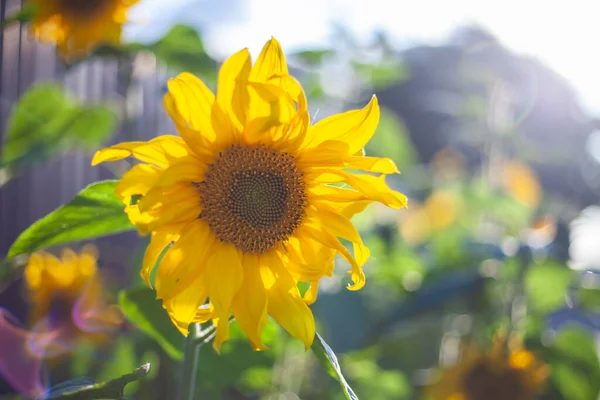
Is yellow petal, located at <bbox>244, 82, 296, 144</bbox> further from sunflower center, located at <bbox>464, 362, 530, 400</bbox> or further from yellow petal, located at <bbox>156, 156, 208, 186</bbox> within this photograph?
sunflower center, located at <bbox>464, 362, 530, 400</bbox>

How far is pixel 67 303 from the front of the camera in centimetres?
129

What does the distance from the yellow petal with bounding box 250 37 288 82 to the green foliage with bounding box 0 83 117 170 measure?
0.45 metres

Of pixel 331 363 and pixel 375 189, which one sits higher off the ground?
pixel 375 189

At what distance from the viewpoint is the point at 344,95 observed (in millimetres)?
1522

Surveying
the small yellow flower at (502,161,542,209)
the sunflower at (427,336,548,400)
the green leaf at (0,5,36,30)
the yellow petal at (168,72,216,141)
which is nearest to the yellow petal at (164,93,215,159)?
the yellow petal at (168,72,216,141)

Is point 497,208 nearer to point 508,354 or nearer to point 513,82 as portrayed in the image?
point 508,354

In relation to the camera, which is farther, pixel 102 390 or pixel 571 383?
pixel 571 383

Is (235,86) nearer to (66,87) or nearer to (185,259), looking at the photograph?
(185,259)

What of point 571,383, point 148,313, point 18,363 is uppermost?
point 148,313

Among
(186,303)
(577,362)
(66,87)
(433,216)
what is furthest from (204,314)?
(433,216)

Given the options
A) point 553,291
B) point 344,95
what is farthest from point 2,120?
point 553,291

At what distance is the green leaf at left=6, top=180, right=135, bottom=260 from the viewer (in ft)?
1.83

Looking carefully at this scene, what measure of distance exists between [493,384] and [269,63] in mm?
928

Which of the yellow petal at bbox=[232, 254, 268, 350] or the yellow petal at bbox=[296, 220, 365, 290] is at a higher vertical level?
the yellow petal at bbox=[296, 220, 365, 290]
